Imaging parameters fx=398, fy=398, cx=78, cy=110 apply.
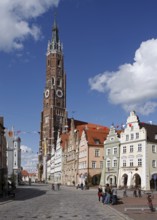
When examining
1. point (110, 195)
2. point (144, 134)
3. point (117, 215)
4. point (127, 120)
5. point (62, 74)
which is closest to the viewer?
point (117, 215)

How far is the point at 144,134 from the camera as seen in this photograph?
75.1 meters

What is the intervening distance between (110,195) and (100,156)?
56282mm

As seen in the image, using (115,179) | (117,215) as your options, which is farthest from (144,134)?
(117,215)

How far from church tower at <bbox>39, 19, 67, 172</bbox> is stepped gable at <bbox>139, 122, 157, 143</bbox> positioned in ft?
292

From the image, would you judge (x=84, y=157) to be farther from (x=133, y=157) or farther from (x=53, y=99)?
(x=53, y=99)

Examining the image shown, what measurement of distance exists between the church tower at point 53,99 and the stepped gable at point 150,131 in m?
88.9

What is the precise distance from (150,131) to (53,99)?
333ft

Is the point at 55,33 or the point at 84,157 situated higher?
the point at 55,33

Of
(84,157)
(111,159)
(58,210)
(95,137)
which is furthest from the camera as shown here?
(95,137)

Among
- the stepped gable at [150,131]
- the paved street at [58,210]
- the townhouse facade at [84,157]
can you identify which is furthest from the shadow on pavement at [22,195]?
the townhouse facade at [84,157]

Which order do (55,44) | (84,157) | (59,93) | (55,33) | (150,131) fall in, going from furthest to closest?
1. (55,33)
2. (55,44)
3. (59,93)
4. (84,157)
5. (150,131)

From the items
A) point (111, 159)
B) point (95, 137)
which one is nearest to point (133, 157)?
point (111, 159)

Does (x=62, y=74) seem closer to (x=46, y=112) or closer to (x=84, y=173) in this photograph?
(x=46, y=112)

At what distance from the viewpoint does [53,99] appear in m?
175
